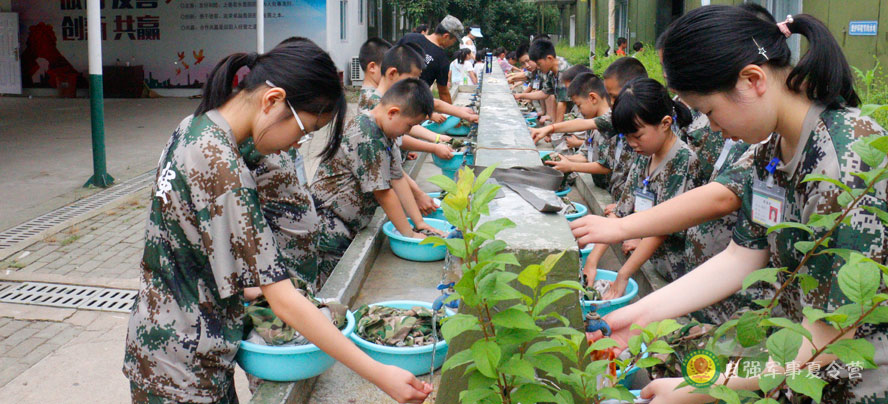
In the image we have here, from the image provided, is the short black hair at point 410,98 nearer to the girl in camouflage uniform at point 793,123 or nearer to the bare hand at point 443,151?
the bare hand at point 443,151

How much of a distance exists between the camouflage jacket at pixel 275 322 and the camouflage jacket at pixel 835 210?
1414 millimetres

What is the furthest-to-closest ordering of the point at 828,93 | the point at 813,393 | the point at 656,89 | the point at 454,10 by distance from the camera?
the point at 454,10
the point at 656,89
the point at 828,93
the point at 813,393

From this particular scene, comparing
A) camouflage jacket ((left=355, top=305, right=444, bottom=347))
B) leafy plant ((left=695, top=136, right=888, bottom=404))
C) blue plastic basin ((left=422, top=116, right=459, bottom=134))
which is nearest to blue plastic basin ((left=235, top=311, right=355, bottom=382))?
camouflage jacket ((left=355, top=305, right=444, bottom=347))

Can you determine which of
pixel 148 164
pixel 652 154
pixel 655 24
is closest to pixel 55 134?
pixel 148 164

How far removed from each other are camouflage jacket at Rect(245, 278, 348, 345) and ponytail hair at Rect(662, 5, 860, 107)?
4.51 ft

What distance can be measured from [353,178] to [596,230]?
7.08ft

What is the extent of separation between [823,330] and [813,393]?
0.23m

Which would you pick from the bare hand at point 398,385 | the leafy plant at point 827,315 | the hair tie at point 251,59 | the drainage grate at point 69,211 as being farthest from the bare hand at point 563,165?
the drainage grate at point 69,211

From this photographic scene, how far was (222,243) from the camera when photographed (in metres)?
1.76

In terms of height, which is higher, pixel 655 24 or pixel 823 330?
pixel 655 24

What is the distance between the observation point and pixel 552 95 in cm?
938

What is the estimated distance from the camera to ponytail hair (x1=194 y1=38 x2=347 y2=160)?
1924mm

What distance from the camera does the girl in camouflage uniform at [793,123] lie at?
1.44m

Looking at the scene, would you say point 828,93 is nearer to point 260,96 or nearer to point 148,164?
point 260,96
